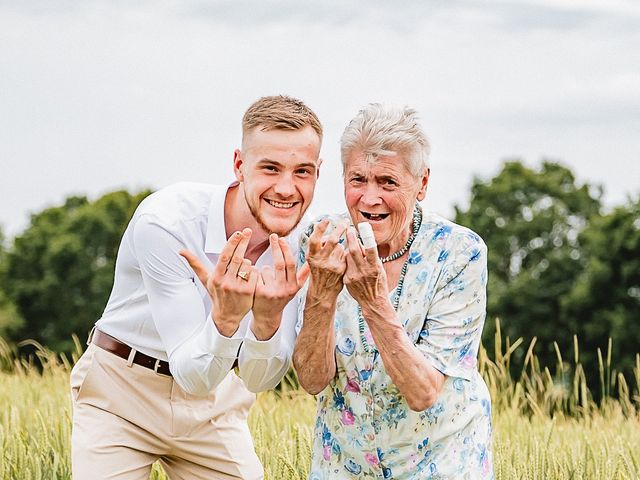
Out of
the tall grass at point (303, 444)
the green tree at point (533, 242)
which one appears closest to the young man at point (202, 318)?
the tall grass at point (303, 444)

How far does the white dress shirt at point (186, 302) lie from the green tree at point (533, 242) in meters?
25.5

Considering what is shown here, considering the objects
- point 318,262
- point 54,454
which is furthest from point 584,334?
point 318,262

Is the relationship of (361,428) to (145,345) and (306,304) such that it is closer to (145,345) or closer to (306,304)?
(306,304)

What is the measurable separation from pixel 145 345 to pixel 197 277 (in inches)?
18.5

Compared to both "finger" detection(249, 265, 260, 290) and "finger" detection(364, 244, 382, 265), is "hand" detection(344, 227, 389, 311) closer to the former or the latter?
"finger" detection(364, 244, 382, 265)

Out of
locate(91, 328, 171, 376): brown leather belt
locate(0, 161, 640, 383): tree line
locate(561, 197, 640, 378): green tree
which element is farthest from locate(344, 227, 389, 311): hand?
locate(561, 197, 640, 378): green tree

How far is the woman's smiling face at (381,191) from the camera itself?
11.8ft

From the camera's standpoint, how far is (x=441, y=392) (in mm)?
3686

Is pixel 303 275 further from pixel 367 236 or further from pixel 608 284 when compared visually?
pixel 608 284

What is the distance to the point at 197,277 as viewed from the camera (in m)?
4.12

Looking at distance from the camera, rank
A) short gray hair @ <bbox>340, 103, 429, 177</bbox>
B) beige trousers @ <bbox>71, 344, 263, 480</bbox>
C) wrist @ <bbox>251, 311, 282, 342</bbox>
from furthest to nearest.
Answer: beige trousers @ <bbox>71, 344, 263, 480</bbox>
wrist @ <bbox>251, 311, 282, 342</bbox>
short gray hair @ <bbox>340, 103, 429, 177</bbox>

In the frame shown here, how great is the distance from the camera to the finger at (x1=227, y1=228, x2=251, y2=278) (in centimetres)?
360

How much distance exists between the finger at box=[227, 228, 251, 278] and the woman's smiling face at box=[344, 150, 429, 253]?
1.24 feet

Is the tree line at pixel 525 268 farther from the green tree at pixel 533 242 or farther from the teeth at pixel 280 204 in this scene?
the teeth at pixel 280 204
